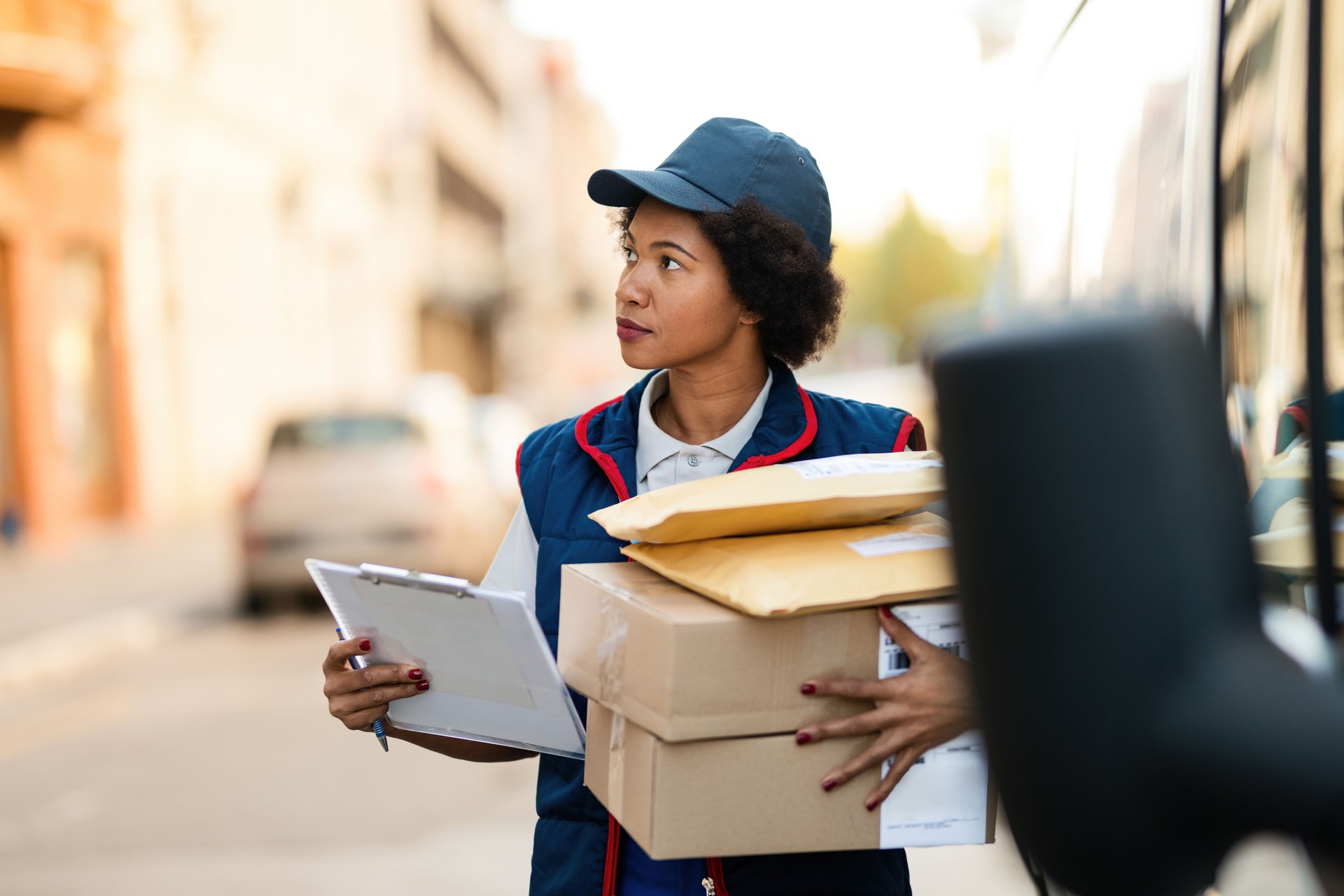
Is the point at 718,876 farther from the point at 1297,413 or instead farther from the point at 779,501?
the point at 1297,413

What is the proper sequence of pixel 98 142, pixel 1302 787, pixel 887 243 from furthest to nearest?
pixel 887 243 → pixel 98 142 → pixel 1302 787

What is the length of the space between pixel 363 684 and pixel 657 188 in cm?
81

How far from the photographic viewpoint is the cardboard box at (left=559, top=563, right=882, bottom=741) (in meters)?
1.31

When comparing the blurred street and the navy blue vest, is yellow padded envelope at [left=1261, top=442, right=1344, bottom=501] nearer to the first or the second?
the navy blue vest

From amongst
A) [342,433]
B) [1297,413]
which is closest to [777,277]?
[1297,413]

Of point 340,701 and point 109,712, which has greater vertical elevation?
point 340,701

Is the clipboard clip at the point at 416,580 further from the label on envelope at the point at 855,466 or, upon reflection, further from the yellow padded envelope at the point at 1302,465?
the yellow padded envelope at the point at 1302,465

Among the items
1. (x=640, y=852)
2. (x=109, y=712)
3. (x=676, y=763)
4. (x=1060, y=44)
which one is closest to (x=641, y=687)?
(x=676, y=763)

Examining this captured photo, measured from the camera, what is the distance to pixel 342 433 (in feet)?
31.2

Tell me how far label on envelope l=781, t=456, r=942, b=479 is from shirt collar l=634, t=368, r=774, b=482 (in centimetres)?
40

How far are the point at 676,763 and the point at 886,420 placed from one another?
761 millimetres

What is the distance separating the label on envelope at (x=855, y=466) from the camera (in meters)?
1.48

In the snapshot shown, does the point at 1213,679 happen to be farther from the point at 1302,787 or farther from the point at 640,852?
the point at 640,852

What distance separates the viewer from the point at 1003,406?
701mm
